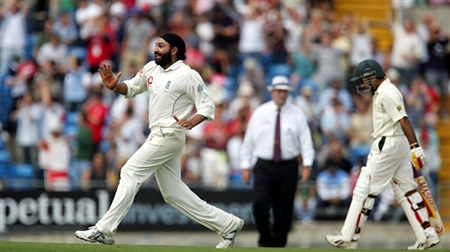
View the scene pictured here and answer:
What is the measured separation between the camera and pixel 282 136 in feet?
59.0

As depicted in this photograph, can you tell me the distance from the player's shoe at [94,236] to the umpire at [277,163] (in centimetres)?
334

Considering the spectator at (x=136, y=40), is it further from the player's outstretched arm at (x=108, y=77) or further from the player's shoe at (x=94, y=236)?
the player's shoe at (x=94, y=236)

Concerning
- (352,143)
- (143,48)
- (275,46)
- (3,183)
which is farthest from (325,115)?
(3,183)

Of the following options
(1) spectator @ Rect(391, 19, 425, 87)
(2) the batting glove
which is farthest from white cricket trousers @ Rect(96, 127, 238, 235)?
(1) spectator @ Rect(391, 19, 425, 87)

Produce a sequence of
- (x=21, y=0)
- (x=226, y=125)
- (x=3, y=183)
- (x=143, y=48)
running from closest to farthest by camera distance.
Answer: (x=3, y=183)
(x=226, y=125)
(x=143, y=48)
(x=21, y=0)

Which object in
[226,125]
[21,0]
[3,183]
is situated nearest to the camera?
[3,183]

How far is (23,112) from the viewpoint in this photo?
83.4 feet

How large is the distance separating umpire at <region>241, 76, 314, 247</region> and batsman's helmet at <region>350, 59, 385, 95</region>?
6.60 ft

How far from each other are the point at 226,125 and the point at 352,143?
7.53ft

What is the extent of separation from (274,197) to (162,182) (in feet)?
9.78

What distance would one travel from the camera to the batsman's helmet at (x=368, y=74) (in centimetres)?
1598

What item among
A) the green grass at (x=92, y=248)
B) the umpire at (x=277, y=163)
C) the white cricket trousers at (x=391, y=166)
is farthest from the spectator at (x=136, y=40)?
the green grass at (x=92, y=248)

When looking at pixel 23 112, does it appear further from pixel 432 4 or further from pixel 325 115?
pixel 432 4

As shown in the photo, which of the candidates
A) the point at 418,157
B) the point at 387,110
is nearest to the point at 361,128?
the point at 387,110
